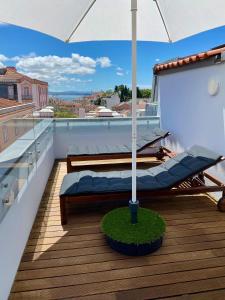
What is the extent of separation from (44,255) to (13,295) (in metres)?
0.52

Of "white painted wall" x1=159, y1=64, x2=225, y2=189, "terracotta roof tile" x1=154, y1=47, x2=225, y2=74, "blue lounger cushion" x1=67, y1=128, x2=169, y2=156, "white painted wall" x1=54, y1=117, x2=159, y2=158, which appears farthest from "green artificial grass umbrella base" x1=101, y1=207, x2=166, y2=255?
"white painted wall" x1=54, y1=117, x2=159, y2=158

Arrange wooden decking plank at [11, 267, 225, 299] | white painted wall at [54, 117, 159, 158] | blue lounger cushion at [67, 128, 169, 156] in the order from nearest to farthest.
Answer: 1. wooden decking plank at [11, 267, 225, 299]
2. blue lounger cushion at [67, 128, 169, 156]
3. white painted wall at [54, 117, 159, 158]

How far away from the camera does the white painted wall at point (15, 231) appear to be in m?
2.03

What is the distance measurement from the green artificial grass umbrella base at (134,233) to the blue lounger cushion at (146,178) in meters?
0.42

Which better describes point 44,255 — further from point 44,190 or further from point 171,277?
point 44,190

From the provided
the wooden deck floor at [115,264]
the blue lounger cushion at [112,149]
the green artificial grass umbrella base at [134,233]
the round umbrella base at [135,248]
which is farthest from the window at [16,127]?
the blue lounger cushion at [112,149]

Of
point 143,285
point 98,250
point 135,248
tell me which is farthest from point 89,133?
point 143,285

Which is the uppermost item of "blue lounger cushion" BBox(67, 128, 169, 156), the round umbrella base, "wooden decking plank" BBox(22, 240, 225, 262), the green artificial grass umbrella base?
"blue lounger cushion" BBox(67, 128, 169, 156)

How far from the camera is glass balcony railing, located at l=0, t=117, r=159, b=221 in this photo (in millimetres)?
2354

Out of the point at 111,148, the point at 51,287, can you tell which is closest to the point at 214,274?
the point at 51,287

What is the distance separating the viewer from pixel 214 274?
7.80ft

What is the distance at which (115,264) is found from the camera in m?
2.51

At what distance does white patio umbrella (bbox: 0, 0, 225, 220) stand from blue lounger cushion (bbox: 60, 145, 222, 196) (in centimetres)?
63

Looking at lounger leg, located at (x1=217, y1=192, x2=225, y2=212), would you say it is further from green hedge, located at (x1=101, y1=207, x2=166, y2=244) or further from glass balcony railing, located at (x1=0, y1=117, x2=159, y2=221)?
glass balcony railing, located at (x1=0, y1=117, x2=159, y2=221)
